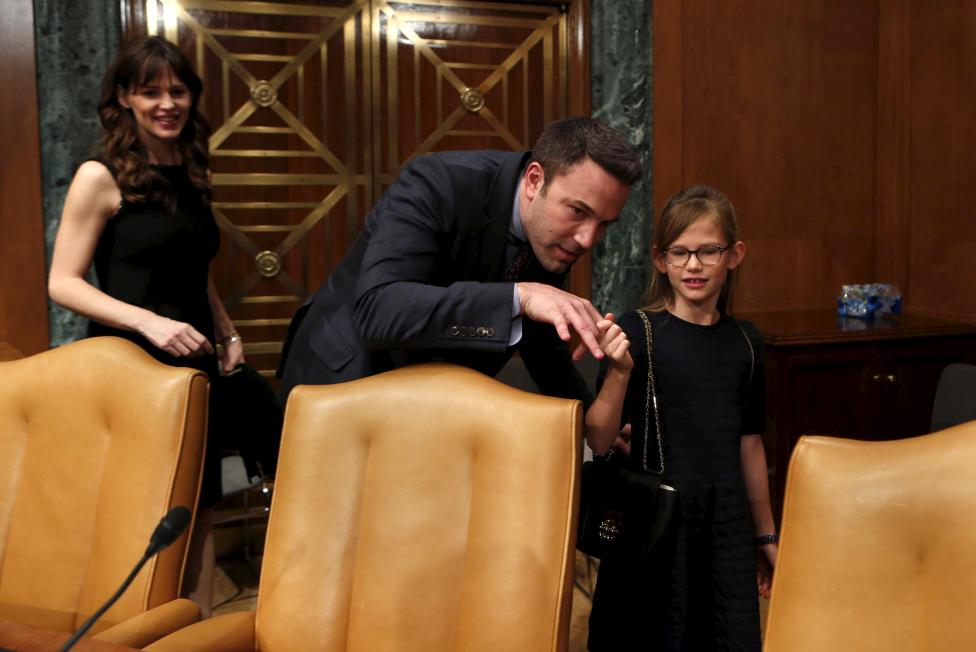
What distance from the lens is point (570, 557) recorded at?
48.6 inches

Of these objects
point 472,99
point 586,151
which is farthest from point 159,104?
point 472,99

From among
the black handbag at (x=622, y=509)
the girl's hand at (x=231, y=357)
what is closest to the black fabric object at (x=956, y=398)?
the black handbag at (x=622, y=509)

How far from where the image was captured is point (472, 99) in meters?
3.69

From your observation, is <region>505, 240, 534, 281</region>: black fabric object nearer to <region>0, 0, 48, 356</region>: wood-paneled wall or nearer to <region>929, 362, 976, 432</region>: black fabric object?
<region>929, 362, 976, 432</region>: black fabric object

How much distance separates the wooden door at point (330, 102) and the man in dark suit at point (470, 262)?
5.92 feet

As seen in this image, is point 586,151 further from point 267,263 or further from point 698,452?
point 267,263

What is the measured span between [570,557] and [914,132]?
356cm

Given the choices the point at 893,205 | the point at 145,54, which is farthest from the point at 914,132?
the point at 145,54

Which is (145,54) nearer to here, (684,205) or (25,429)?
(25,429)

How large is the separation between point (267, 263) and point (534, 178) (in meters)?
2.10

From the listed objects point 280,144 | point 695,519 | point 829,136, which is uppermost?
point 829,136

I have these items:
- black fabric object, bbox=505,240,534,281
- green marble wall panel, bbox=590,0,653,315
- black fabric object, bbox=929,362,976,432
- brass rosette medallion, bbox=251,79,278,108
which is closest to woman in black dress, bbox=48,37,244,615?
black fabric object, bbox=505,240,534,281

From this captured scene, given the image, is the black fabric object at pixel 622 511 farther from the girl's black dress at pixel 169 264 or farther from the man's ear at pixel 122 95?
the man's ear at pixel 122 95

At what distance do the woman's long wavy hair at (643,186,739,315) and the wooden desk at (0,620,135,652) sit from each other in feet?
4.23
